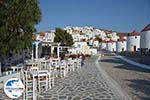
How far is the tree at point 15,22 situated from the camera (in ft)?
35.7

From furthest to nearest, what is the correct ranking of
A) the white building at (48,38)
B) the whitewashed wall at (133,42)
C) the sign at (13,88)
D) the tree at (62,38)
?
the whitewashed wall at (133,42)
the white building at (48,38)
the tree at (62,38)
the sign at (13,88)

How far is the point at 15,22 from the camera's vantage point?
10.9 meters

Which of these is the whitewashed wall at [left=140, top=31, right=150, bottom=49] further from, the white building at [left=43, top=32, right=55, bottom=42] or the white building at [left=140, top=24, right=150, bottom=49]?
the white building at [left=43, top=32, right=55, bottom=42]

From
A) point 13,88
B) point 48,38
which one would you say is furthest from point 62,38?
point 13,88

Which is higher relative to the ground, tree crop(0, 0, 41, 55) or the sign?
tree crop(0, 0, 41, 55)

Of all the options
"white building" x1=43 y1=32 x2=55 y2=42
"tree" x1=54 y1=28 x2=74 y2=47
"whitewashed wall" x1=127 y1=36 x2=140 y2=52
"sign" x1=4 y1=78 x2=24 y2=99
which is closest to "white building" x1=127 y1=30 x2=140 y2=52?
"whitewashed wall" x1=127 y1=36 x2=140 y2=52

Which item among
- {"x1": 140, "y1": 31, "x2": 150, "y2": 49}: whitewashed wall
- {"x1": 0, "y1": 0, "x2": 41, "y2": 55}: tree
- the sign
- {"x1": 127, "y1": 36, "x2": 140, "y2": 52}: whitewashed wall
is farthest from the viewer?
{"x1": 127, "y1": 36, "x2": 140, "y2": 52}: whitewashed wall

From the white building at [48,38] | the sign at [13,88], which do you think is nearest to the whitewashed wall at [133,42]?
the white building at [48,38]

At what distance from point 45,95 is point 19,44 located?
3558 millimetres

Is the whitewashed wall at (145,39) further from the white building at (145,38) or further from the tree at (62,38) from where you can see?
the tree at (62,38)

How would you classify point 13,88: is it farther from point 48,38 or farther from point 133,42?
point 133,42

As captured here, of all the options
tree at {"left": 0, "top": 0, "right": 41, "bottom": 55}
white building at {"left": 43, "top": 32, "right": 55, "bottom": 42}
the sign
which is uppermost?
white building at {"left": 43, "top": 32, "right": 55, "bottom": 42}

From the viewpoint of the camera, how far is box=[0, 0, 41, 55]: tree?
10.9 meters

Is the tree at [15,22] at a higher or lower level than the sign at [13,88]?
higher
